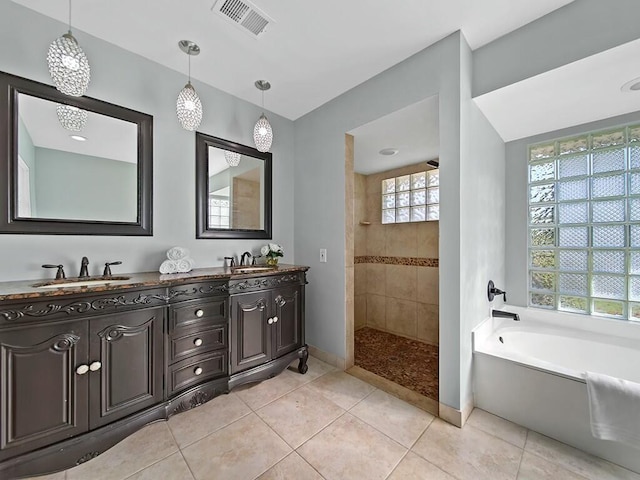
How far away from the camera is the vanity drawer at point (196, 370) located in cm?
159

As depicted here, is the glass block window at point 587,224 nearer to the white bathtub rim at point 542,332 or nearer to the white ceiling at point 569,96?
the white bathtub rim at point 542,332

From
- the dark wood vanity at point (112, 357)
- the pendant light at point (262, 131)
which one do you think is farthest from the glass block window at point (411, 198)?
the dark wood vanity at point (112, 357)

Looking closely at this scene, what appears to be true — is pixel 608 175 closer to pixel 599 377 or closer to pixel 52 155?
pixel 599 377

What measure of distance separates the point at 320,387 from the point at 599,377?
1.69 meters

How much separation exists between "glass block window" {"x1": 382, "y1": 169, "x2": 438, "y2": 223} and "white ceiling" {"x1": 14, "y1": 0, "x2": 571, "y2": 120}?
152 cm

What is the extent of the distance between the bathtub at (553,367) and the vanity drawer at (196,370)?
1.77 meters

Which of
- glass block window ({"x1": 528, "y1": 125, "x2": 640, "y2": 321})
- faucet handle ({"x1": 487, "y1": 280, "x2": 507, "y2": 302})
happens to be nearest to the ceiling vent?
faucet handle ({"x1": 487, "y1": 280, "x2": 507, "y2": 302})

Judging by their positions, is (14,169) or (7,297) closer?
(7,297)

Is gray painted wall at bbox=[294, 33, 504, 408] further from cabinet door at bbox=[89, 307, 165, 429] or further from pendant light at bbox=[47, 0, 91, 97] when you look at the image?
pendant light at bbox=[47, 0, 91, 97]

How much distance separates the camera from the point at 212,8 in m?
1.45

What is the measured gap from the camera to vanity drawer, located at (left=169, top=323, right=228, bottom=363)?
5.21 feet

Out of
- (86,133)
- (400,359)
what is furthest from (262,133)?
(400,359)

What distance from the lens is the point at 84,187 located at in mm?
1648

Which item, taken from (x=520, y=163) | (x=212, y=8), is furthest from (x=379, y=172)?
(x=212, y=8)
